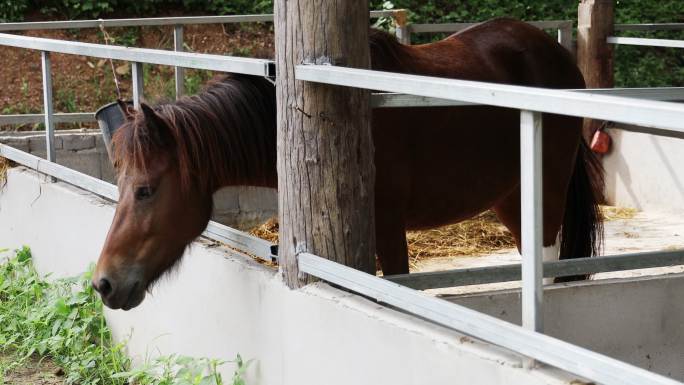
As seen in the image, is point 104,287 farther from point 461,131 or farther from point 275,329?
point 461,131

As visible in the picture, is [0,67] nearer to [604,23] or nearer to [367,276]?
[604,23]

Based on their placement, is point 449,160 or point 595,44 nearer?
point 449,160

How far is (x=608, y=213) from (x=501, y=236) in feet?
3.98

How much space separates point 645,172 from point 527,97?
610 cm

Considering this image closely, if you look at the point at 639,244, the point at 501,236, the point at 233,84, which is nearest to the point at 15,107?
the point at 501,236

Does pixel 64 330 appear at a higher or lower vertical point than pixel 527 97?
lower

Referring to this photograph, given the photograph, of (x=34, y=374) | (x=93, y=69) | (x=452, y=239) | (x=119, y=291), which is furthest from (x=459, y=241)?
(x=93, y=69)

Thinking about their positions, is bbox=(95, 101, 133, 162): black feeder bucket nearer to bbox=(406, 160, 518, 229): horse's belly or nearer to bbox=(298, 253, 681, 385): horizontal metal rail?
bbox=(298, 253, 681, 385): horizontal metal rail

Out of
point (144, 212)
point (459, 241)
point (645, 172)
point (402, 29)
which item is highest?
point (402, 29)

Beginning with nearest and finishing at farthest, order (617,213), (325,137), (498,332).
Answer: (498,332), (325,137), (617,213)

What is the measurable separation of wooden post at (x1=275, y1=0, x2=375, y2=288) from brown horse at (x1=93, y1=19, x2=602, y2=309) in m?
0.47

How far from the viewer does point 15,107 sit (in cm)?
1029

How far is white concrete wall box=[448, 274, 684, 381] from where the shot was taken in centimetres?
354

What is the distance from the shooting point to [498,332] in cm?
251
